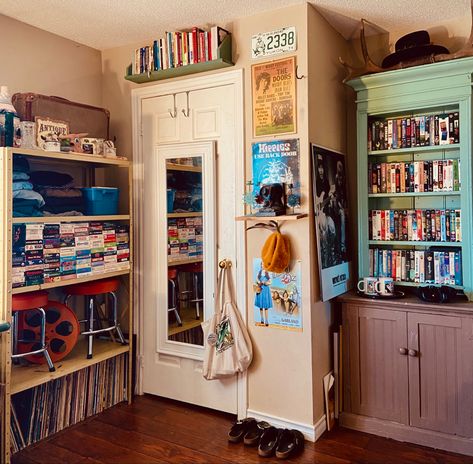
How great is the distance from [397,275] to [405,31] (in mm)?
1631

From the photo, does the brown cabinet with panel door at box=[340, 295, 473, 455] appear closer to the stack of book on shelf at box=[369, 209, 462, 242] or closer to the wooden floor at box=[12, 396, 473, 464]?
the wooden floor at box=[12, 396, 473, 464]

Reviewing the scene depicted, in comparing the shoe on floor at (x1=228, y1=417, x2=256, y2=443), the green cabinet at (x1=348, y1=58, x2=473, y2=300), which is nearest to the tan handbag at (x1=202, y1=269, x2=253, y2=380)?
the shoe on floor at (x1=228, y1=417, x2=256, y2=443)

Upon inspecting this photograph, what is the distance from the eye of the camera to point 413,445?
8.62ft

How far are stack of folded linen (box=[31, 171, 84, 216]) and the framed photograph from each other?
0.28 m

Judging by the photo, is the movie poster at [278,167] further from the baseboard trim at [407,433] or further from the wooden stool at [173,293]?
the baseboard trim at [407,433]

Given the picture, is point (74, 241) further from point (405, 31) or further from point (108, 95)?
point (405, 31)

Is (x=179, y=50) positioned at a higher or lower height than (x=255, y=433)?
higher

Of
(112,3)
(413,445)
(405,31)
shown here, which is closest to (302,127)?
(405,31)

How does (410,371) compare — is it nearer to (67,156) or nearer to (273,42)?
(273,42)

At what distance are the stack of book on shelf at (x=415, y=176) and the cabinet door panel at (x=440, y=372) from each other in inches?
32.4

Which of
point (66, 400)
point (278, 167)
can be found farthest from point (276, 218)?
point (66, 400)

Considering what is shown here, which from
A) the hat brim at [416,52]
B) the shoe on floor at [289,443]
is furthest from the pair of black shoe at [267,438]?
the hat brim at [416,52]

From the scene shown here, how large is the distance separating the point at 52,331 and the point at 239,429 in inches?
50.2

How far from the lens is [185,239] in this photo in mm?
3107
